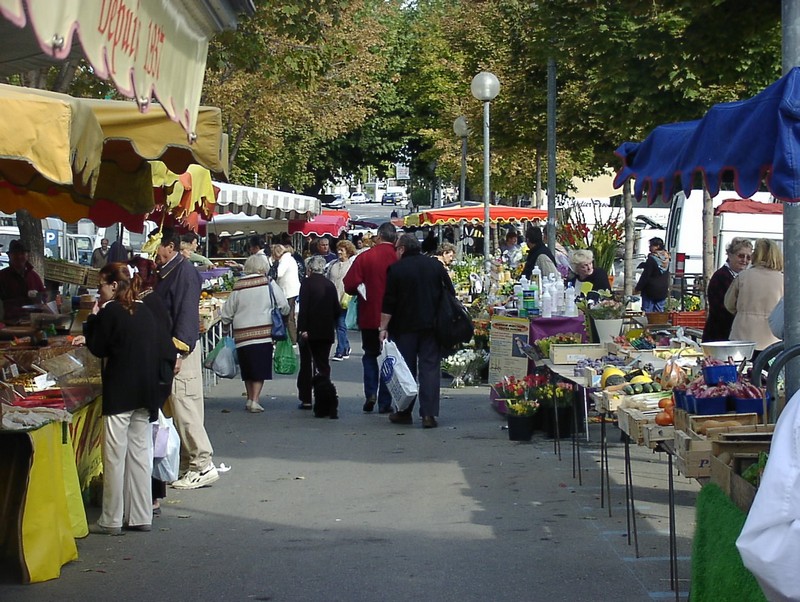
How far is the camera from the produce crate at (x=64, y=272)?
1447 cm

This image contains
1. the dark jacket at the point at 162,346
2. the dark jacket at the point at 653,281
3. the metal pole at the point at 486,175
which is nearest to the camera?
the dark jacket at the point at 162,346

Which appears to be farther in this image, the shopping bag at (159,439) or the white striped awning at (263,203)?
the white striped awning at (263,203)

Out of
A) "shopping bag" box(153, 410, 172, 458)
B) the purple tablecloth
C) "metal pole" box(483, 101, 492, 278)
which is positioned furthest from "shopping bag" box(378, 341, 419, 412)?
"metal pole" box(483, 101, 492, 278)

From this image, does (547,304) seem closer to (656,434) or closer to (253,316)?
(253,316)

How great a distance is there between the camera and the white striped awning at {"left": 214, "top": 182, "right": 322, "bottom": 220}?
20.8 meters

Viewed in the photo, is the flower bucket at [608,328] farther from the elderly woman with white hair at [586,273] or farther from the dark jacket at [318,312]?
the dark jacket at [318,312]

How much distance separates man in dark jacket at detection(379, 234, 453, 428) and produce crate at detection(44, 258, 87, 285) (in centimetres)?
434

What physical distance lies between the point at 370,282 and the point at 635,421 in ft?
23.3

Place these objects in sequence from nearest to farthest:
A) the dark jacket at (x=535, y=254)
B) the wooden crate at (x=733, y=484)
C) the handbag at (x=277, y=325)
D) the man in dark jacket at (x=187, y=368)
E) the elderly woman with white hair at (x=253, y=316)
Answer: the wooden crate at (x=733, y=484) → the man in dark jacket at (x=187, y=368) → the elderly woman with white hair at (x=253, y=316) → the handbag at (x=277, y=325) → the dark jacket at (x=535, y=254)

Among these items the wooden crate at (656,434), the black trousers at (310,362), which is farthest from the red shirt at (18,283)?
the wooden crate at (656,434)

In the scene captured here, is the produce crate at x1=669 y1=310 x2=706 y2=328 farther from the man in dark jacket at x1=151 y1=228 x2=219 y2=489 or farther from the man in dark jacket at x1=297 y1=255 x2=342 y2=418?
the man in dark jacket at x1=151 y1=228 x2=219 y2=489

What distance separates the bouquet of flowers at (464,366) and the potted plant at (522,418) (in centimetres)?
409

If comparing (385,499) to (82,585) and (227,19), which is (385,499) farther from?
(227,19)

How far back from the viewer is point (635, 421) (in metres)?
6.50
